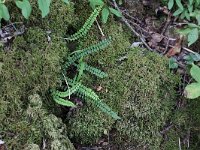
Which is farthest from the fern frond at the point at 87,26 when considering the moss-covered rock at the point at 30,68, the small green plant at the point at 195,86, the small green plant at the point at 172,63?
the small green plant at the point at 195,86

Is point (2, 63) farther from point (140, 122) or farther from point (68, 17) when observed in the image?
point (140, 122)

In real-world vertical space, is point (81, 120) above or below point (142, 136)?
above

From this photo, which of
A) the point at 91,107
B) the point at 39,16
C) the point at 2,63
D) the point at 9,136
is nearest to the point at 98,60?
the point at 91,107

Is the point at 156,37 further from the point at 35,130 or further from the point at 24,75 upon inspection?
the point at 35,130

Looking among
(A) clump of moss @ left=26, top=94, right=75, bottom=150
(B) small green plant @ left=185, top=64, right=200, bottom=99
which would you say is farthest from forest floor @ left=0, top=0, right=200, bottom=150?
(B) small green plant @ left=185, top=64, right=200, bottom=99

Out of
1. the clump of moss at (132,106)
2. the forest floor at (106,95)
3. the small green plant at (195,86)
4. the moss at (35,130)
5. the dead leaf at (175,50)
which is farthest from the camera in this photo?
the dead leaf at (175,50)

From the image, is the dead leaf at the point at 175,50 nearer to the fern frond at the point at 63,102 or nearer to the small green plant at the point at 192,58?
the small green plant at the point at 192,58

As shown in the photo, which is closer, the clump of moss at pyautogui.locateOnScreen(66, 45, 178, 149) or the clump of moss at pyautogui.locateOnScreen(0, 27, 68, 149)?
the clump of moss at pyautogui.locateOnScreen(0, 27, 68, 149)

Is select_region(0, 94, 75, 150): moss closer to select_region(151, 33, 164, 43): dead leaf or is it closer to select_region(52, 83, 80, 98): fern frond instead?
select_region(52, 83, 80, 98): fern frond

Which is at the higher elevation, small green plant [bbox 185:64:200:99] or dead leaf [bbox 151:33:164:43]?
small green plant [bbox 185:64:200:99]
